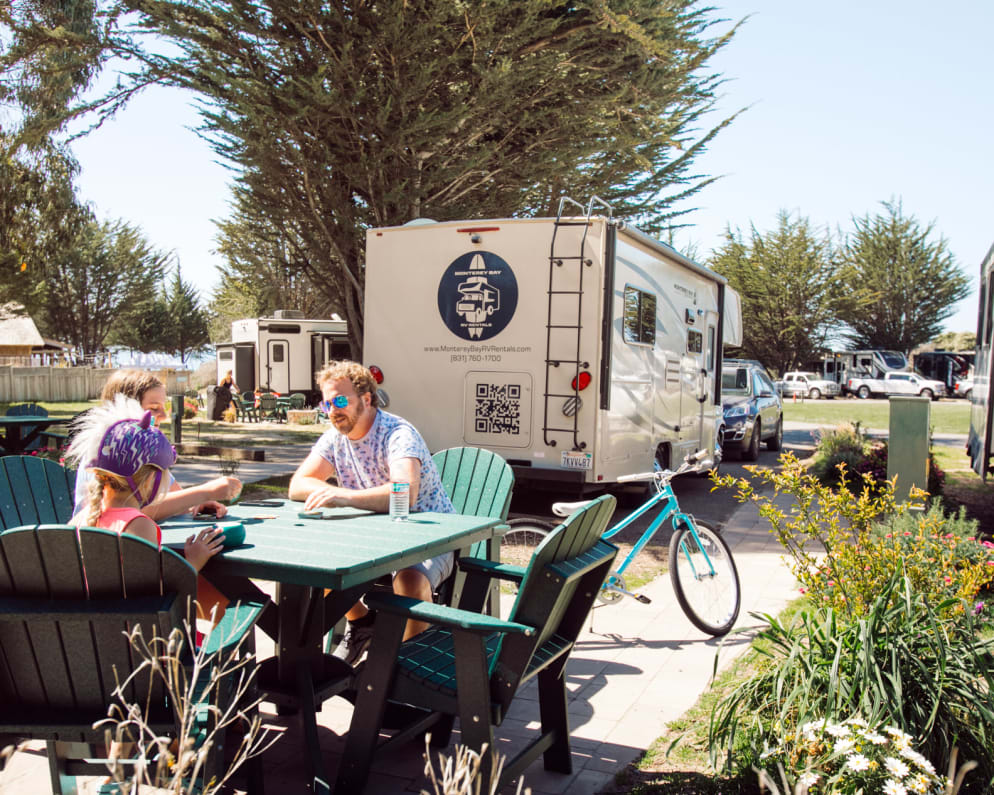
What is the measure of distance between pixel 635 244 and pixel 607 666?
16.0ft

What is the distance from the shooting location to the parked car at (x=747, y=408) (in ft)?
49.0

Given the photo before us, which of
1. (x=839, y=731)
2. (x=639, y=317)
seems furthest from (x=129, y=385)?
(x=639, y=317)

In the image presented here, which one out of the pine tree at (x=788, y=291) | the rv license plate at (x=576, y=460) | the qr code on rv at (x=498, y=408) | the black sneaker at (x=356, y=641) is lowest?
the black sneaker at (x=356, y=641)

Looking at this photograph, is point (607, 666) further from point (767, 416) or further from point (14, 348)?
point (14, 348)

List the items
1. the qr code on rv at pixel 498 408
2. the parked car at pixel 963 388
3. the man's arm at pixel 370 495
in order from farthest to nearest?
1. the parked car at pixel 963 388
2. the qr code on rv at pixel 498 408
3. the man's arm at pixel 370 495

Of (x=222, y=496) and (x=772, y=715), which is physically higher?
(x=222, y=496)

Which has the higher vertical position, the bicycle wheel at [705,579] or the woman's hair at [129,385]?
the woman's hair at [129,385]

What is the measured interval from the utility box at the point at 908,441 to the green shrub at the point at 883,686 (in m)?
3.87

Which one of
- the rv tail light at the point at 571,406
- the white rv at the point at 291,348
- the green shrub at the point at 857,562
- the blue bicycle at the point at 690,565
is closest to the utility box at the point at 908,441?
the blue bicycle at the point at 690,565

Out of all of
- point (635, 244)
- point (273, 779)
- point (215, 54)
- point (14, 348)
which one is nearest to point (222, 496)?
point (273, 779)

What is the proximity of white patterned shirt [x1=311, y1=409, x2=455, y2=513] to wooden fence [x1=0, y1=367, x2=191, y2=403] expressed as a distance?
1196 inches

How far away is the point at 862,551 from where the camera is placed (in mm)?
3482

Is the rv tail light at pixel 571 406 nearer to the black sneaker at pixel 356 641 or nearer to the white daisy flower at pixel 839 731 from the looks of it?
the black sneaker at pixel 356 641

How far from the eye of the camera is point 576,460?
7949mm
